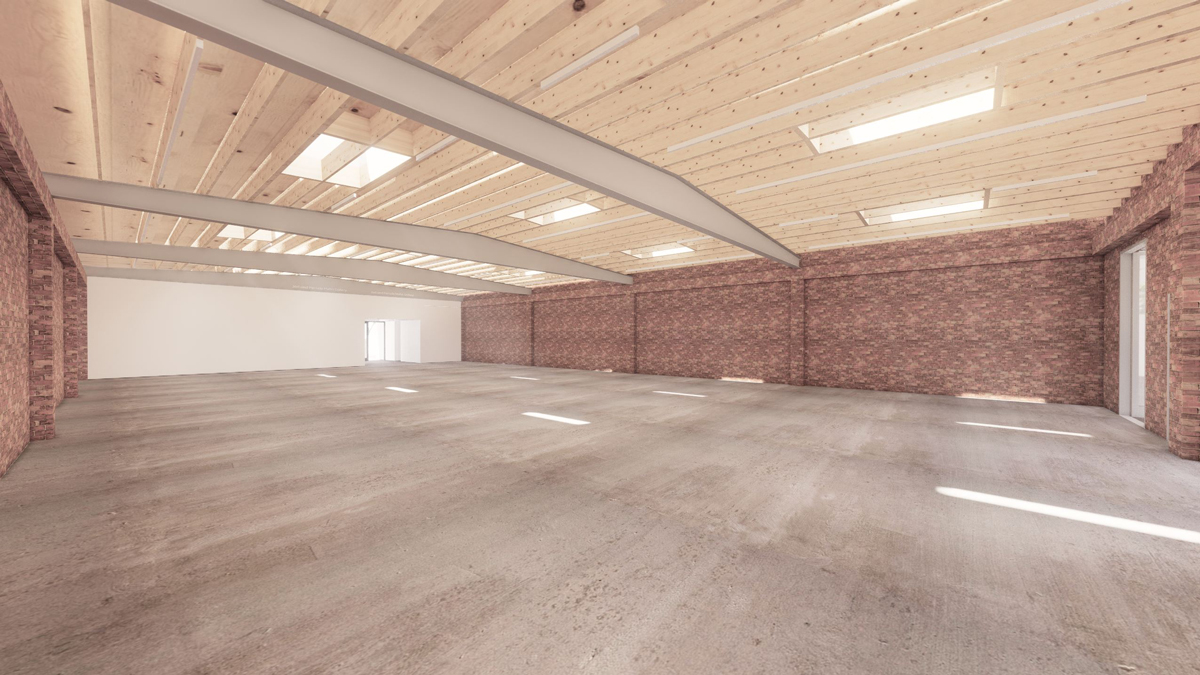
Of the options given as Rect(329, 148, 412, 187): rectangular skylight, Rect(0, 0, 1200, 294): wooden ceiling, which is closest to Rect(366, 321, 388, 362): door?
Rect(0, 0, 1200, 294): wooden ceiling

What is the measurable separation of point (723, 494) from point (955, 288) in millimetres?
9882

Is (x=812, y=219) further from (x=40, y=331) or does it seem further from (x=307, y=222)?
(x=40, y=331)

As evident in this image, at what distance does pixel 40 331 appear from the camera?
19.6 feet

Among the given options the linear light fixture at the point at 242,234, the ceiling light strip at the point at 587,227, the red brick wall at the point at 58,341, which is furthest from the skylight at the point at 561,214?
the red brick wall at the point at 58,341

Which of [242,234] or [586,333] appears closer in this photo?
[242,234]

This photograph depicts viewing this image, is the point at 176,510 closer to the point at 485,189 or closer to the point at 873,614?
the point at 873,614

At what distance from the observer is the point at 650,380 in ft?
45.0

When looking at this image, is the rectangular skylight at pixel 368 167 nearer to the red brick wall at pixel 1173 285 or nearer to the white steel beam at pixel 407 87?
the white steel beam at pixel 407 87

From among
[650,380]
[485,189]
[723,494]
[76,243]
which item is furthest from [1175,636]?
[76,243]

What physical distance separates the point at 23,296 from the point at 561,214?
7.49 metres

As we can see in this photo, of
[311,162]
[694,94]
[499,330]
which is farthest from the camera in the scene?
[499,330]

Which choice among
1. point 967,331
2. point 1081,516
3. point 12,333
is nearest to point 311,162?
point 12,333

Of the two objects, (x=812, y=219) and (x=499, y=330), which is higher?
(x=812, y=219)

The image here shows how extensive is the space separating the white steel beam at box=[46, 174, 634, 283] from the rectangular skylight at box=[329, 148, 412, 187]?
2040mm
